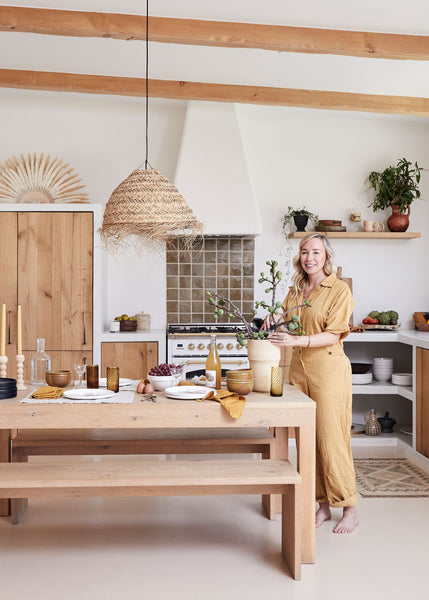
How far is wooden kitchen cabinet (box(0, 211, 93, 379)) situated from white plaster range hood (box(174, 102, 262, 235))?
3.32 ft

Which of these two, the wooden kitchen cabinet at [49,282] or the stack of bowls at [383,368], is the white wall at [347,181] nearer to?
the stack of bowls at [383,368]

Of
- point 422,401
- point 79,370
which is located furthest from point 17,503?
point 422,401

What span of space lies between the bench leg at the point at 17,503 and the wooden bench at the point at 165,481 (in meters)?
0.50

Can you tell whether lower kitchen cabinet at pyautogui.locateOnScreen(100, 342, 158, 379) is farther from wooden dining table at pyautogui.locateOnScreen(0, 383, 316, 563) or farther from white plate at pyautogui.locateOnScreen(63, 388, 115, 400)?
wooden dining table at pyautogui.locateOnScreen(0, 383, 316, 563)

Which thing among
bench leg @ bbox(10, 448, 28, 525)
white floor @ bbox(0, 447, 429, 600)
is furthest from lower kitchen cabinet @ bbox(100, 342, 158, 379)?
bench leg @ bbox(10, 448, 28, 525)

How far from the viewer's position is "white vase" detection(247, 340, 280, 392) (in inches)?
130

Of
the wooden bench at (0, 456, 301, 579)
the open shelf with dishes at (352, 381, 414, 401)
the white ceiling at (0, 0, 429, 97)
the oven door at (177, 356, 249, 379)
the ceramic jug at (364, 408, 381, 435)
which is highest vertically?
the white ceiling at (0, 0, 429, 97)

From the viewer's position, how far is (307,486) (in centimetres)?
309

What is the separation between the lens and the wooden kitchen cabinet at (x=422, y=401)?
4801 mm

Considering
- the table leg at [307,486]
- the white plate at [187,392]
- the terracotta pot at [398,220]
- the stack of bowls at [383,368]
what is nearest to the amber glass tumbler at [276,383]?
the table leg at [307,486]

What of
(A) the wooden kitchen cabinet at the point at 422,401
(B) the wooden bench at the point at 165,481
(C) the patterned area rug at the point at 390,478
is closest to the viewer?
(B) the wooden bench at the point at 165,481

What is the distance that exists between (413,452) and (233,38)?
3.35 m

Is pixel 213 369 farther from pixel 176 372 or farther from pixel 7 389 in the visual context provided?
pixel 7 389

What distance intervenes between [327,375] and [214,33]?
226 cm
